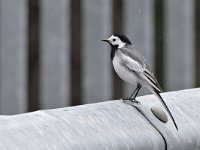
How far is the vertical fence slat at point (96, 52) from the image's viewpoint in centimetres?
515

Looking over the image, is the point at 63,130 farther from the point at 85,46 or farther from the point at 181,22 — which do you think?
the point at 181,22

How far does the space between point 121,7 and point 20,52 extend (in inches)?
29.2

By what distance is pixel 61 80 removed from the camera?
16.9 feet

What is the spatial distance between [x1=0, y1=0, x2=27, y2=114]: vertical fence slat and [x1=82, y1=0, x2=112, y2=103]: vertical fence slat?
1.23 feet

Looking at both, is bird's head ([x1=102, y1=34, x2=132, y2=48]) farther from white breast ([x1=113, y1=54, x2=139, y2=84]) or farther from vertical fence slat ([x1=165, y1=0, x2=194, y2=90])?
vertical fence slat ([x1=165, y1=0, x2=194, y2=90])

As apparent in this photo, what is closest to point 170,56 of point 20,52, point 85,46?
point 85,46

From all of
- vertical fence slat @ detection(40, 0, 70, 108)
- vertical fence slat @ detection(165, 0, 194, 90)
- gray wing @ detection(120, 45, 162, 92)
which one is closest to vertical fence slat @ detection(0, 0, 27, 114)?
vertical fence slat @ detection(40, 0, 70, 108)

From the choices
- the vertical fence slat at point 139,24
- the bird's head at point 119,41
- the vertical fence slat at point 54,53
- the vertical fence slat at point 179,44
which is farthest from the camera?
the vertical fence slat at point 179,44

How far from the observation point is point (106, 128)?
6.90 ft

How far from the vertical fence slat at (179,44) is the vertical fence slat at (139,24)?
0.41 feet

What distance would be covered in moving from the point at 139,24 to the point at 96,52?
327 millimetres

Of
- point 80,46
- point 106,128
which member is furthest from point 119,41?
point 106,128

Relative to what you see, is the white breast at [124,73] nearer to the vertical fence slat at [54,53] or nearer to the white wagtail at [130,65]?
the white wagtail at [130,65]

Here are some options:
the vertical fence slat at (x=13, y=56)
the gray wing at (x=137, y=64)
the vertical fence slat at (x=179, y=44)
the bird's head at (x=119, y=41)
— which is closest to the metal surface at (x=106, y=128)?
the gray wing at (x=137, y=64)
